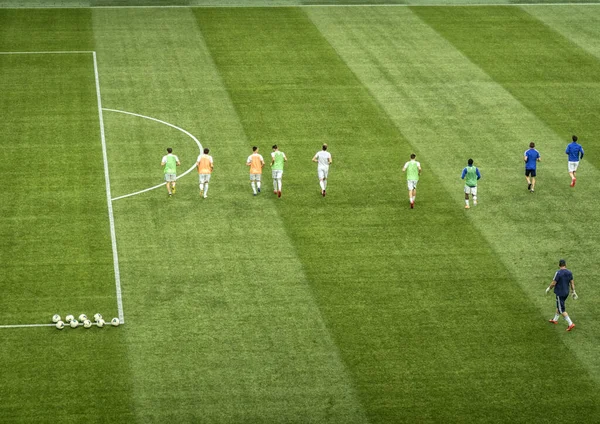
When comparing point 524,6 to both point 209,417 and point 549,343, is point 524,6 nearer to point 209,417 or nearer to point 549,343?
point 549,343

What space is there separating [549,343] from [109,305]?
37.3ft

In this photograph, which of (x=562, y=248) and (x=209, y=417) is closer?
(x=209, y=417)

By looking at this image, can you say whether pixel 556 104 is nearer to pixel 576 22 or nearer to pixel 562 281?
pixel 576 22

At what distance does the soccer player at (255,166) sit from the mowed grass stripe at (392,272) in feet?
4.09

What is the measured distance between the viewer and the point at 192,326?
28719 millimetres

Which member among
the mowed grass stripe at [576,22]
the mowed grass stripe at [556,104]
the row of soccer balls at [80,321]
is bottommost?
the mowed grass stripe at [576,22]

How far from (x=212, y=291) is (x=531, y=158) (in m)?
12.8

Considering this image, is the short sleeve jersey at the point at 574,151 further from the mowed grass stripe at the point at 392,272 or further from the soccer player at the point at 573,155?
the mowed grass stripe at the point at 392,272

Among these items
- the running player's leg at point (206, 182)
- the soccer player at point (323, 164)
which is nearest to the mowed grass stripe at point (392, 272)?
the soccer player at point (323, 164)

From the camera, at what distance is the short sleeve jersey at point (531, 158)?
37406 millimetres

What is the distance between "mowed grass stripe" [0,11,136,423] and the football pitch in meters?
0.09

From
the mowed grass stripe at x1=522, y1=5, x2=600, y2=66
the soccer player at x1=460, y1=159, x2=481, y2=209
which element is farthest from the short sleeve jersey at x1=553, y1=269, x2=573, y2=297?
the mowed grass stripe at x1=522, y1=5, x2=600, y2=66

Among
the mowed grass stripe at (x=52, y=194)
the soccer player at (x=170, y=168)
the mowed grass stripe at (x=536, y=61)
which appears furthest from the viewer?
the mowed grass stripe at (x=536, y=61)

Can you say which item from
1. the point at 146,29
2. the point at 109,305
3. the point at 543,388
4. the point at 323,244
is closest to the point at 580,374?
the point at 543,388
